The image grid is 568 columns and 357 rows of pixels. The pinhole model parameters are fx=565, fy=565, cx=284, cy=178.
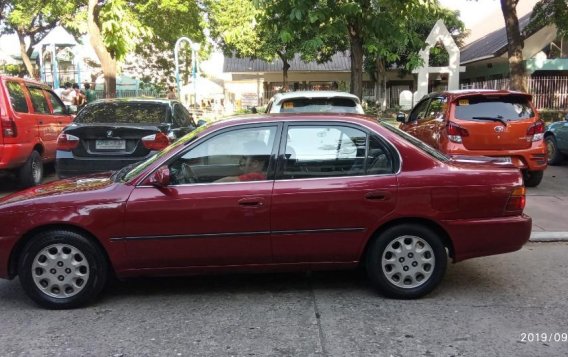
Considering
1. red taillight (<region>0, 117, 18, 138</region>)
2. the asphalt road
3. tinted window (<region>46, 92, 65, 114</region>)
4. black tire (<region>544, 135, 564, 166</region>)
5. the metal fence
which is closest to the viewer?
the asphalt road

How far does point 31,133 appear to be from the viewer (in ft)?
29.4

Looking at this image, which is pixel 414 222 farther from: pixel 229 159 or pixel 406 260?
A: pixel 229 159

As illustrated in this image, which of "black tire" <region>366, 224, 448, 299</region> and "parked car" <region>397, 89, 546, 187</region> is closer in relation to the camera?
"black tire" <region>366, 224, 448, 299</region>

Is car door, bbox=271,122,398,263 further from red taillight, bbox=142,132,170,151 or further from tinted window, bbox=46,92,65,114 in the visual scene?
tinted window, bbox=46,92,65,114

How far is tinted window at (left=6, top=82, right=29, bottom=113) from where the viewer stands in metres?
8.56

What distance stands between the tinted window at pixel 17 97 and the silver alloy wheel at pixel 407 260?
650 cm

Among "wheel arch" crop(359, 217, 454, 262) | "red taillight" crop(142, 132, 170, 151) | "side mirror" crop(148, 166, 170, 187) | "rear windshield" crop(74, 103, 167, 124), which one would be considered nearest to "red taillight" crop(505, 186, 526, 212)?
"wheel arch" crop(359, 217, 454, 262)

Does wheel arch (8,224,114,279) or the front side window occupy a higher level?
the front side window

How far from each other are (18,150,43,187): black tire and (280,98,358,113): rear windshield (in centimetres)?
415

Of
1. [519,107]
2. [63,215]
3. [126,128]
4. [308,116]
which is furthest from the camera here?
[519,107]

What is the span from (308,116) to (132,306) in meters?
2.15

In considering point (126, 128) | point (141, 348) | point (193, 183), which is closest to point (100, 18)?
point (126, 128)

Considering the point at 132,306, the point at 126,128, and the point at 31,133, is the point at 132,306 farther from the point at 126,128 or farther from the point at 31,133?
the point at 31,133

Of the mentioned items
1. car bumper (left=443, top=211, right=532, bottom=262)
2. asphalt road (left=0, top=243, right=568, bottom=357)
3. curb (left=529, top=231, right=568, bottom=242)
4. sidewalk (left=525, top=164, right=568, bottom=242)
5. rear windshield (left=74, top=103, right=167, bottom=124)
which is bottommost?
asphalt road (left=0, top=243, right=568, bottom=357)
